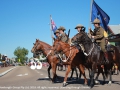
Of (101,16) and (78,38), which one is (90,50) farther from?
(101,16)

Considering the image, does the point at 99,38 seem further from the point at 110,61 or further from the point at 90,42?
the point at 110,61

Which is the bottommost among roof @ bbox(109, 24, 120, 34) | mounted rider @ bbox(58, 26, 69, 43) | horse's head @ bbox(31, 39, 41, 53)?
horse's head @ bbox(31, 39, 41, 53)

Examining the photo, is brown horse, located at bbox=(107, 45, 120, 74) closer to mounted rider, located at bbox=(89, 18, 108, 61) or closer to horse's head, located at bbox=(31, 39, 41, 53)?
mounted rider, located at bbox=(89, 18, 108, 61)

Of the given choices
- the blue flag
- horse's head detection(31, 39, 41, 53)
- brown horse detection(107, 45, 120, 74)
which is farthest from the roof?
brown horse detection(107, 45, 120, 74)

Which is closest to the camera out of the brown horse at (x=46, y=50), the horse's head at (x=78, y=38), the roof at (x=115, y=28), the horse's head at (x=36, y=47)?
the horse's head at (x=78, y=38)

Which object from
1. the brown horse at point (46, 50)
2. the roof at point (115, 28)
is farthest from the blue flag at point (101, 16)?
the roof at point (115, 28)

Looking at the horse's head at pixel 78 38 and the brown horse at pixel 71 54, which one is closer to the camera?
the horse's head at pixel 78 38

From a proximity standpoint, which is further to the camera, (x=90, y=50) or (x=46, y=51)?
(x=46, y=51)

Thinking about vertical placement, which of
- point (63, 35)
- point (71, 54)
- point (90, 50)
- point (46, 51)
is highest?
point (63, 35)

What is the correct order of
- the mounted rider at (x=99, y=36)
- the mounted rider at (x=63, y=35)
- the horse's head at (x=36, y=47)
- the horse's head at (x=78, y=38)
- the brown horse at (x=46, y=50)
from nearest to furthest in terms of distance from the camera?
Result: the horse's head at (x=78, y=38) → the mounted rider at (x=99, y=36) → the mounted rider at (x=63, y=35) → the brown horse at (x=46, y=50) → the horse's head at (x=36, y=47)

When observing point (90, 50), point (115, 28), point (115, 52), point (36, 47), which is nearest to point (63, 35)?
point (36, 47)

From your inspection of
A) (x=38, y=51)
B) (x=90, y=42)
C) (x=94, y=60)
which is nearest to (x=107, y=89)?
(x=94, y=60)

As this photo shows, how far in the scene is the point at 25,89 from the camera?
11602mm

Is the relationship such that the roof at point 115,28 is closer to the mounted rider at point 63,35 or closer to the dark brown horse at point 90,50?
the mounted rider at point 63,35
